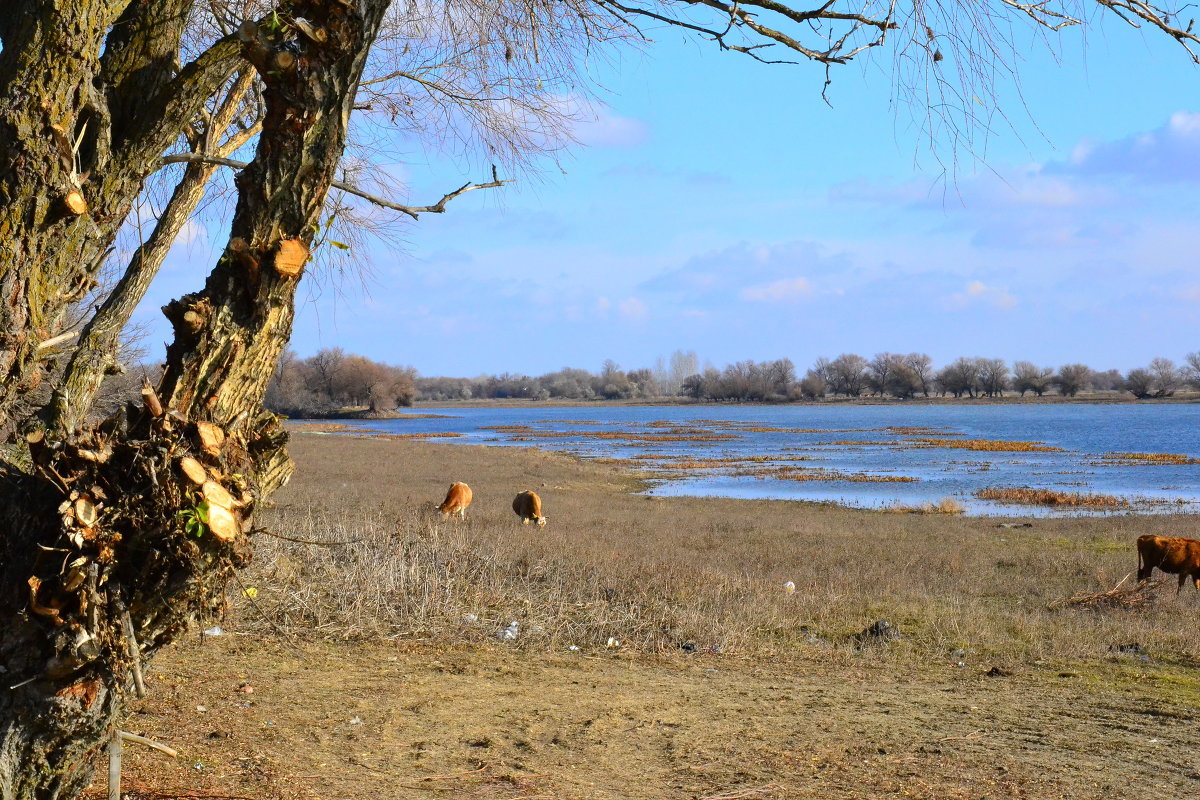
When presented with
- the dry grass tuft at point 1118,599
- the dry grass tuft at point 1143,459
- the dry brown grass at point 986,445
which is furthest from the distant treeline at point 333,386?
the dry grass tuft at point 1118,599

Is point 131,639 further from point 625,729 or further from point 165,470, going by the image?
point 625,729

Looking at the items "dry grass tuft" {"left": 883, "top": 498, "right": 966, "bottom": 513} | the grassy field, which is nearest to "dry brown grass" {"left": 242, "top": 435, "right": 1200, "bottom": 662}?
the grassy field

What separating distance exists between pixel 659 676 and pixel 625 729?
5.40 feet

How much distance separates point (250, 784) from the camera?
445cm

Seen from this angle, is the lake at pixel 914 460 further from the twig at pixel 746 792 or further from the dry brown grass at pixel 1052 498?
the twig at pixel 746 792

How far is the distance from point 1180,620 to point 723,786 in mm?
8098

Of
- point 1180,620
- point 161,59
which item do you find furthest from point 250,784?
point 1180,620

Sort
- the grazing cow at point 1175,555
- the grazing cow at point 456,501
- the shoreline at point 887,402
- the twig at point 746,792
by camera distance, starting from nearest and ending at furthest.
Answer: the twig at point 746,792 < the grazing cow at point 1175,555 < the grazing cow at point 456,501 < the shoreline at point 887,402

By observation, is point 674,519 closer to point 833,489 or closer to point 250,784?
point 833,489

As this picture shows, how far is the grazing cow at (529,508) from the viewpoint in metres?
17.0

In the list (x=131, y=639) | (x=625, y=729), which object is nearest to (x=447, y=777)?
(x=625, y=729)

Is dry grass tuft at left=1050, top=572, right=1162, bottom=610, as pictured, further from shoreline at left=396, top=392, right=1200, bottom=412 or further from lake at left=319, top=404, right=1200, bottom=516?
shoreline at left=396, top=392, right=1200, bottom=412

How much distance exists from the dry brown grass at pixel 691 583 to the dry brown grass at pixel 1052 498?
5.98 metres

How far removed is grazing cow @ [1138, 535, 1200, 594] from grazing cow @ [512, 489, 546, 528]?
949 centimetres
